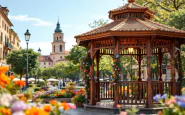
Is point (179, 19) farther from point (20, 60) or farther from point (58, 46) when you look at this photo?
point (58, 46)

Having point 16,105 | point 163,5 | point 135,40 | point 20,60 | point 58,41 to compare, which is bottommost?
point 16,105

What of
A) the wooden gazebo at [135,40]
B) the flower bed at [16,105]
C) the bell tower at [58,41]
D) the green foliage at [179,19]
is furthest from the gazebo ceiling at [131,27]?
the bell tower at [58,41]

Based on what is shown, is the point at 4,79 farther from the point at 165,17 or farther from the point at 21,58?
the point at 21,58

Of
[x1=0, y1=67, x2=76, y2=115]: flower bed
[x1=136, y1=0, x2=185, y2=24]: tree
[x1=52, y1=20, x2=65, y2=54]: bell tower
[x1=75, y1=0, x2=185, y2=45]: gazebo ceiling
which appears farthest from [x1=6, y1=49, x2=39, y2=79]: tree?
[x1=52, y1=20, x2=65, y2=54]: bell tower

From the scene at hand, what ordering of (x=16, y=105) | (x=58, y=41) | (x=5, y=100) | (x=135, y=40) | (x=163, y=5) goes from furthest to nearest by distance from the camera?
1. (x=58, y=41)
2. (x=163, y=5)
3. (x=135, y=40)
4. (x=5, y=100)
5. (x=16, y=105)

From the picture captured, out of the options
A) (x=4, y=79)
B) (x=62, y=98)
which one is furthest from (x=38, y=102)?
(x=62, y=98)

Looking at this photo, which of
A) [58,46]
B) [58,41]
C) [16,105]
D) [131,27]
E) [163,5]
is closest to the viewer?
[16,105]

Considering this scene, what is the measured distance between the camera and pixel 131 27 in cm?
1295

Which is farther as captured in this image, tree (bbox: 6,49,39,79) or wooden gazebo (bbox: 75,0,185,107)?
tree (bbox: 6,49,39,79)

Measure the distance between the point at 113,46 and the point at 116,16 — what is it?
2.53 meters

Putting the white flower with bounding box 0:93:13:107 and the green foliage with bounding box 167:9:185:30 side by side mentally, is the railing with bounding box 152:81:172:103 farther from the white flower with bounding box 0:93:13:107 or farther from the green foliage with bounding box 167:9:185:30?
the white flower with bounding box 0:93:13:107

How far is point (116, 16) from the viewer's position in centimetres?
1491

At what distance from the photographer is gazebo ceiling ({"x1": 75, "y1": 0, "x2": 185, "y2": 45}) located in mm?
12375

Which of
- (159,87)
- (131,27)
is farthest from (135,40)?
(159,87)
